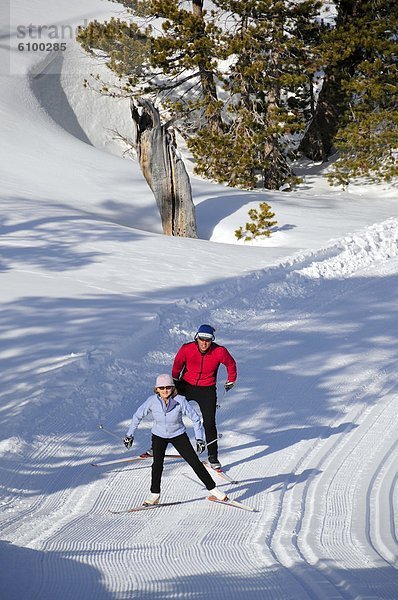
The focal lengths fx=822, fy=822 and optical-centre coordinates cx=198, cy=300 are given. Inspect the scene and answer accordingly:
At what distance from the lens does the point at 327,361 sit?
12.4 meters

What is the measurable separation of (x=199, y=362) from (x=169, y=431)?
1030mm

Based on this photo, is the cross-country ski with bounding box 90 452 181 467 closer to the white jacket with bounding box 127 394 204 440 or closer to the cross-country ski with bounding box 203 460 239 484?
the cross-country ski with bounding box 203 460 239 484

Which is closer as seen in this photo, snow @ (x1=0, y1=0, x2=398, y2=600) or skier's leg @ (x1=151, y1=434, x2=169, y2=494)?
snow @ (x1=0, y1=0, x2=398, y2=600)

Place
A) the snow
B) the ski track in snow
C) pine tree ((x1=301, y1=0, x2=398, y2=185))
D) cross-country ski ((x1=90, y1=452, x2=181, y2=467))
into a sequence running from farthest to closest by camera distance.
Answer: pine tree ((x1=301, y1=0, x2=398, y2=185)) < cross-country ski ((x1=90, y1=452, x2=181, y2=467)) < the snow < the ski track in snow

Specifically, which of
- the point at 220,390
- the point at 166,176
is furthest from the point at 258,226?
the point at 220,390

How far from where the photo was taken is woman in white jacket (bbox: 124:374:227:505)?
7781 mm

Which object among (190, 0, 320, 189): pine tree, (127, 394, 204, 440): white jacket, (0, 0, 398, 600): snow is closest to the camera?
(0, 0, 398, 600): snow

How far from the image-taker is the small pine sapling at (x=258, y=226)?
64.6 ft

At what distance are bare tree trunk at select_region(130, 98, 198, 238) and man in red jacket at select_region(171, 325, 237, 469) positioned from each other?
37.8 feet

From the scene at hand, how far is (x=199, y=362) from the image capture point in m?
→ 8.66

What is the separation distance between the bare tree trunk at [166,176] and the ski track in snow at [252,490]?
612cm

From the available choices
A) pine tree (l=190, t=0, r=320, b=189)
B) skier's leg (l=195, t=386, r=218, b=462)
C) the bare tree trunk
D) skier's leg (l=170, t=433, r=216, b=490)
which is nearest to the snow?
skier's leg (l=170, t=433, r=216, b=490)

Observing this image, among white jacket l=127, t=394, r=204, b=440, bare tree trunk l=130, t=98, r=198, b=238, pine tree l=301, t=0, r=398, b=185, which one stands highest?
pine tree l=301, t=0, r=398, b=185

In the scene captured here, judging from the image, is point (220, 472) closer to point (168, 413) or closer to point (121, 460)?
point (121, 460)
